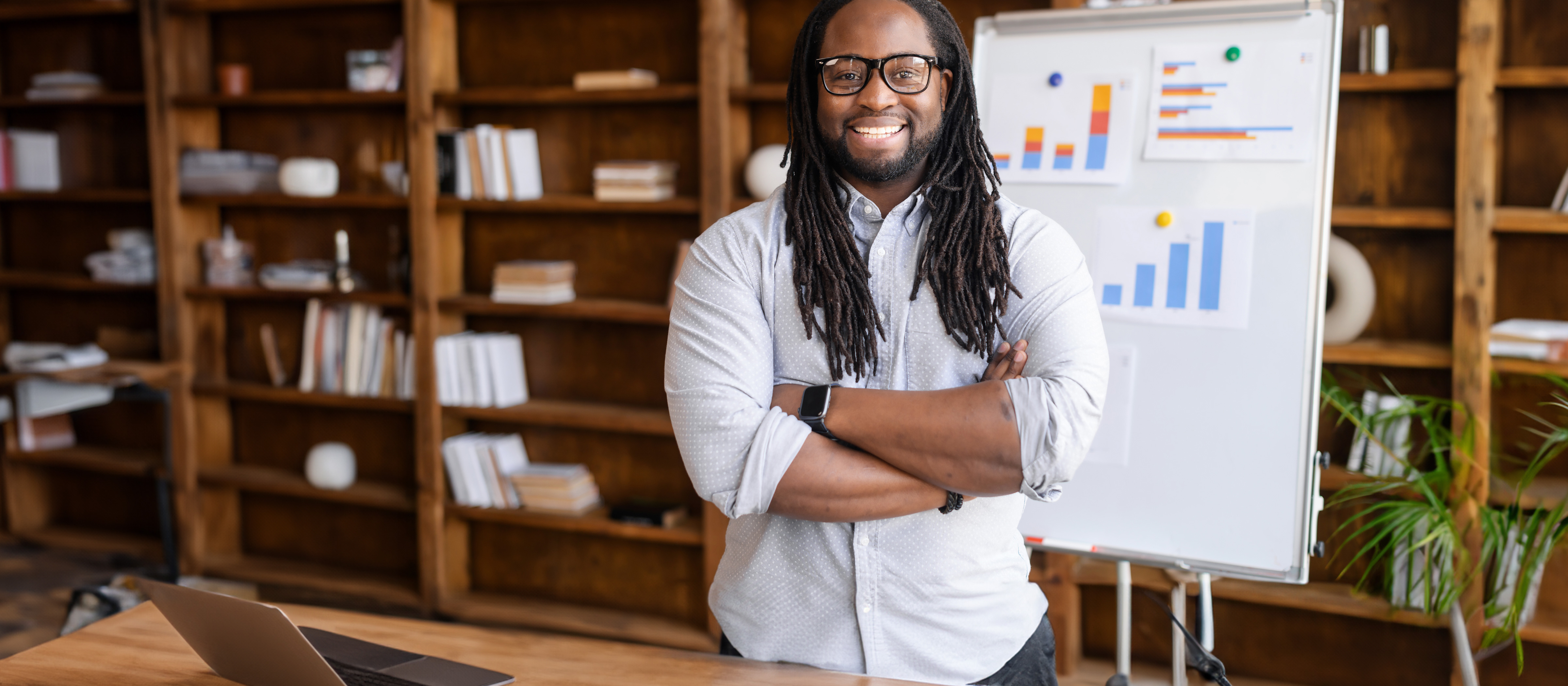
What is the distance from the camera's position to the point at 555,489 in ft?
10.8

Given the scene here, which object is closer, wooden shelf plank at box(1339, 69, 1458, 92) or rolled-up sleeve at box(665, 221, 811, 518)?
rolled-up sleeve at box(665, 221, 811, 518)

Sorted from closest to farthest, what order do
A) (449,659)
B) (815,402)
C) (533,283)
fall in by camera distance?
(449,659) → (815,402) → (533,283)

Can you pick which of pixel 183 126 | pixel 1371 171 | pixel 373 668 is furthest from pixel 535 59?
pixel 373 668

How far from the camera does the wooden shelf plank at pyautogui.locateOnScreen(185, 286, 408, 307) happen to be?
342 centimetres

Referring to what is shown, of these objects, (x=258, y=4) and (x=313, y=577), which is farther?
(x=313, y=577)

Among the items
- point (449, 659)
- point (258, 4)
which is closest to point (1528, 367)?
point (449, 659)

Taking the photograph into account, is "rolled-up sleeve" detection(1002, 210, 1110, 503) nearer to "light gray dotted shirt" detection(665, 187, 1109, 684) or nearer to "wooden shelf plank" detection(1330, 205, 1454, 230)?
"light gray dotted shirt" detection(665, 187, 1109, 684)

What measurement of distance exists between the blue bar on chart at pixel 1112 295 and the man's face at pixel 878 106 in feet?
2.76

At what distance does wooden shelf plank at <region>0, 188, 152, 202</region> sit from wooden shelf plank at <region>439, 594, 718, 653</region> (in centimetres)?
175

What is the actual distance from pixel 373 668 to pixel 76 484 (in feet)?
12.7

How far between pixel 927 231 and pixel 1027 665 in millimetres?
576

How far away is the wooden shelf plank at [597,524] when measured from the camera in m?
3.18

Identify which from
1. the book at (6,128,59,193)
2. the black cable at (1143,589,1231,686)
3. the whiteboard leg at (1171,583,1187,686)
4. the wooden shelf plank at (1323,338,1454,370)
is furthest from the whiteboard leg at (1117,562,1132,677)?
the book at (6,128,59,193)

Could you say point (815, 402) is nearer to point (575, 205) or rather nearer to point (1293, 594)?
point (1293, 594)
